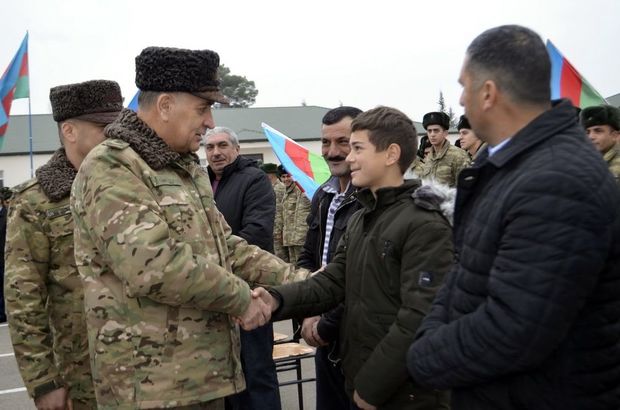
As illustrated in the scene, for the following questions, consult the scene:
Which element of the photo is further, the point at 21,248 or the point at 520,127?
the point at 21,248

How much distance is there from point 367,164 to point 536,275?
4.42ft

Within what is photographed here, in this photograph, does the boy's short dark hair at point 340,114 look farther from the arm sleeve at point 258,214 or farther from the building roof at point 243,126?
the building roof at point 243,126

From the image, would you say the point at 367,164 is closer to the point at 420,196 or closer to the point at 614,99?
the point at 420,196

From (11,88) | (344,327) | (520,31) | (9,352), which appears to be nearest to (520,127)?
A: (520,31)

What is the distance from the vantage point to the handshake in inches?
104

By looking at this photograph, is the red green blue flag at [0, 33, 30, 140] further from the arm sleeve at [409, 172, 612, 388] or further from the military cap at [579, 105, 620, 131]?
the arm sleeve at [409, 172, 612, 388]

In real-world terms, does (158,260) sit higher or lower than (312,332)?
higher

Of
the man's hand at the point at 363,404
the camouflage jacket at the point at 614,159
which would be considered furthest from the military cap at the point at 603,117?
the man's hand at the point at 363,404

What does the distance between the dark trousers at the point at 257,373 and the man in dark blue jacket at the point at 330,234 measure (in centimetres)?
78

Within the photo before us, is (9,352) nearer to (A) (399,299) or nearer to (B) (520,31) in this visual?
(A) (399,299)

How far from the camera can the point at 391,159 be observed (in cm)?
281

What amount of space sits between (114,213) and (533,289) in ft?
5.13

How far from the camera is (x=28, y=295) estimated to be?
2.96m

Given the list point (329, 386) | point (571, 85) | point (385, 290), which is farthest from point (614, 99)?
point (385, 290)
